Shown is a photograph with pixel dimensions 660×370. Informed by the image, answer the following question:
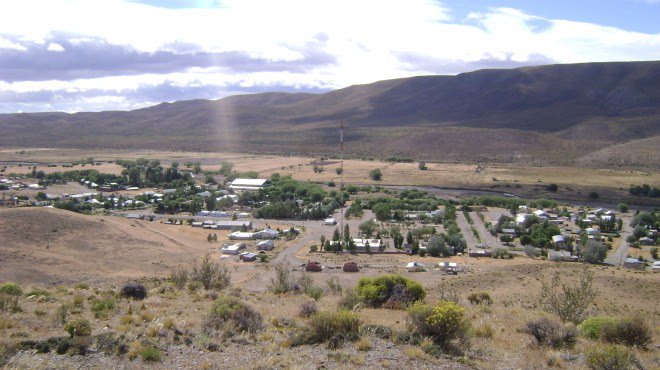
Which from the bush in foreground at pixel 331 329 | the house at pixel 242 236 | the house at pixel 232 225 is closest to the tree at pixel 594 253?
the house at pixel 242 236

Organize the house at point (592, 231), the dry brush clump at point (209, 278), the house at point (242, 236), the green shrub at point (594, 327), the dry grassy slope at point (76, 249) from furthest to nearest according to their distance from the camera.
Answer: the house at point (592, 231) → the house at point (242, 236) → the dry grassy slope at point (76, 249) → the dry brush clump at point (209, 278) → the green shrub at point (594, 327)

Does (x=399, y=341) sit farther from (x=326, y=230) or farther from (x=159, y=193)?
(x=159, y=193)

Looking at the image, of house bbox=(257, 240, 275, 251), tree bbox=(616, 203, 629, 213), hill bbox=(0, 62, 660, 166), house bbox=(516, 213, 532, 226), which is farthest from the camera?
hill bbox=(0, 62, 660, 166)

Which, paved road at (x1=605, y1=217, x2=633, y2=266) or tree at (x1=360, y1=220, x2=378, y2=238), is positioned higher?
tree at (x1=360, y1=220, x2=378, y2=238)

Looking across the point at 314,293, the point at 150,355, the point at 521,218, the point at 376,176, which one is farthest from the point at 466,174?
the point at 150,355

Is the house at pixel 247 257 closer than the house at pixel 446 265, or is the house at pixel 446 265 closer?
the house at pixel 446 265

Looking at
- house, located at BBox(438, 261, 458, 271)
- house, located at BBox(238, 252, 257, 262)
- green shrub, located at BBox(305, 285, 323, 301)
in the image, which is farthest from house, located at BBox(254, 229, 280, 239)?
green shrub, located at BBox(305, 285, 323, 301)

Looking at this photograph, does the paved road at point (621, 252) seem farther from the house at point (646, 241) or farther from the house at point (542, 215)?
the house at point (542, 215)

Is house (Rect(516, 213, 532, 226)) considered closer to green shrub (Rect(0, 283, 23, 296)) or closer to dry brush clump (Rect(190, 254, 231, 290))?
dry brush clump (Rect(190, 254, 231, 290))
